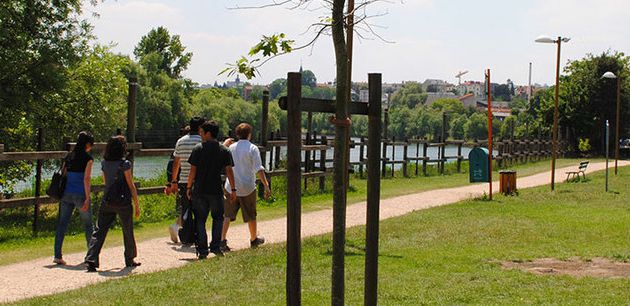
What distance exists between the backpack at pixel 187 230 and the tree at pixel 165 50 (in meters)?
63.6

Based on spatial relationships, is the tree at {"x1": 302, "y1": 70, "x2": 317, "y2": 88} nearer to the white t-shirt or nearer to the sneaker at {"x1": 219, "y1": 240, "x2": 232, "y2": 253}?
the white t-shirt

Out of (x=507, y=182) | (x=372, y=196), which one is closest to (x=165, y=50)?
(x=507, y=182)

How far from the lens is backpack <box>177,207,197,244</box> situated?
12.3 metres

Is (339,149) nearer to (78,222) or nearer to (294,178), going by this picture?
(294,178)

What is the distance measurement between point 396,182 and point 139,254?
18.0 m

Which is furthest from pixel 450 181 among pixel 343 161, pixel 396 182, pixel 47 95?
pixel 343 161

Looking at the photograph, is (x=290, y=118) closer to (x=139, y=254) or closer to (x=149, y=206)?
(x=139, y=254)

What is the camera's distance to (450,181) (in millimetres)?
30047

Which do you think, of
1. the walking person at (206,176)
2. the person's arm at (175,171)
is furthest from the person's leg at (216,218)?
the person's arm at (175,171)

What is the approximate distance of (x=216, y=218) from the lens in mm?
11312

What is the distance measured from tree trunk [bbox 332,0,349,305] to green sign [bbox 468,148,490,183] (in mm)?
16081

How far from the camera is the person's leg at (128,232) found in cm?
1057

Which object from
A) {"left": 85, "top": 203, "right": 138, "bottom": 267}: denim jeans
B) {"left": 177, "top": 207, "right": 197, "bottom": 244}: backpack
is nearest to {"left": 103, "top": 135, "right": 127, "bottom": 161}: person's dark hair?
{"left": 85, "top": 203, "right": 138, "bottom": 267}: denim jeans

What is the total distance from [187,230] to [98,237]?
2168 mm
